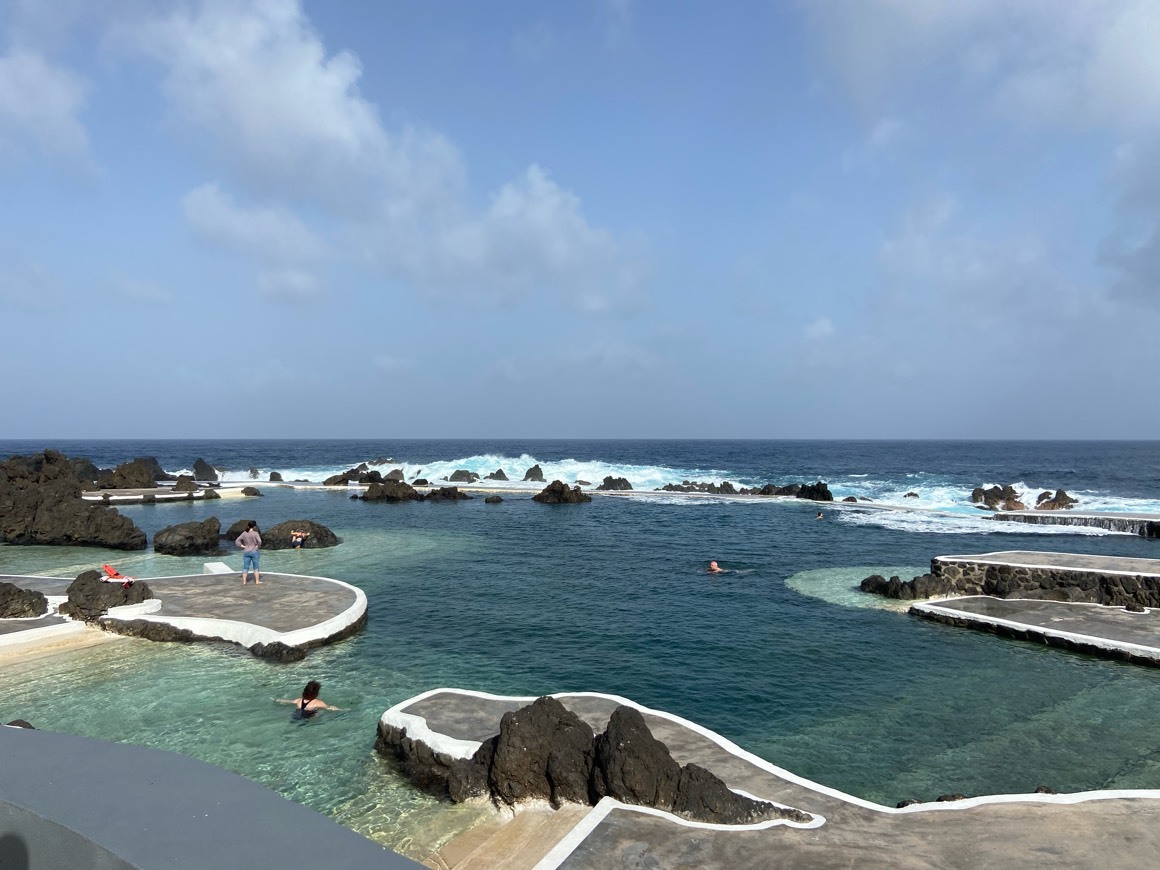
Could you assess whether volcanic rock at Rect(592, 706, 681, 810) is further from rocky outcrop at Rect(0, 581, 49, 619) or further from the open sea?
rocky outcrop at Rect(0, 581, 49, 619)

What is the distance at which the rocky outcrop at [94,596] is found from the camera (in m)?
16.3

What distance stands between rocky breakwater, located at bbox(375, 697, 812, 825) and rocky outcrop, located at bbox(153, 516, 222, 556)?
22.0 m

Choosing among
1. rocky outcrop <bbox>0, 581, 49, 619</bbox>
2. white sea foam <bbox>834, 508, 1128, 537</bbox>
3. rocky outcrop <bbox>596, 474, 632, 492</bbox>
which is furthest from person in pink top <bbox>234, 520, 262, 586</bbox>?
rocky outcrop <bbox>596, 474, 632, 492</bbox>

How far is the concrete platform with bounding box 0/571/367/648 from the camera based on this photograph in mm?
15477

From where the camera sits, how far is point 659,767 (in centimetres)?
807

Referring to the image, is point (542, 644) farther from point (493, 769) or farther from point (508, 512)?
point (508, 512)

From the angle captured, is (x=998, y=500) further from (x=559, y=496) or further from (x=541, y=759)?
(x=541, y=759)

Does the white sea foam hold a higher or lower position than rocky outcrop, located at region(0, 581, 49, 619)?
lower

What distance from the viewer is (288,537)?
2955 cm

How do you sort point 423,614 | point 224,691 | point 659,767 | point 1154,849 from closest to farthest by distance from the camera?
point 1154,849
point 659,767
point 224,691
point 423,614

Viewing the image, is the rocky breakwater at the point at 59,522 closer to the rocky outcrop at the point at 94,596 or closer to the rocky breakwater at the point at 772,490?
the rocky outcrop at the point at 94,596

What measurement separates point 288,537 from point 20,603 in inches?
522

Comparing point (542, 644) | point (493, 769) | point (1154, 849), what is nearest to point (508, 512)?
point (542, 644)

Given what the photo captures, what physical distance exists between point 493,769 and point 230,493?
5279cm
